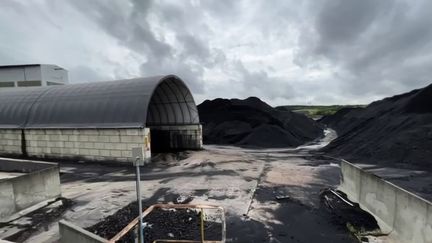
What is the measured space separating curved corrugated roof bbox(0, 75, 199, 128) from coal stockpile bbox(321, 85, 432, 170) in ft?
44.4

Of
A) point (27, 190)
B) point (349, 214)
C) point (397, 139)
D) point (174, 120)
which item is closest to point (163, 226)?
point (27, 190)

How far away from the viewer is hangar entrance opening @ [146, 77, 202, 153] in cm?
2703

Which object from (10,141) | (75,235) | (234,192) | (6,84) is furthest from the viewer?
(6,84)

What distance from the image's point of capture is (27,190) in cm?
1059

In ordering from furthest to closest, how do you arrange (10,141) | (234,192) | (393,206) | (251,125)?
(251,125)
(10,141)
(234,192)
(393,206)

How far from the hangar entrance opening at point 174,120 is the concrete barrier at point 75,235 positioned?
765 inches

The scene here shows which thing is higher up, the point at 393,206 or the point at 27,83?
the point at 27,83

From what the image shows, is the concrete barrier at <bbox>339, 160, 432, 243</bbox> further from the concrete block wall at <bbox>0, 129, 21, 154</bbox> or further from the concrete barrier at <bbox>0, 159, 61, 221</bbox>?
the concrete block wall at <bbox>0, 129, 21, 154</bbox>

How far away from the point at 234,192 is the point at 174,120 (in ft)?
53.0

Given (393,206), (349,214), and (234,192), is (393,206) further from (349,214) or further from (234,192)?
(234,192)

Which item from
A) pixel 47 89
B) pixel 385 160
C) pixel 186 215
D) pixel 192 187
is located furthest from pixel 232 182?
pixel 47 89

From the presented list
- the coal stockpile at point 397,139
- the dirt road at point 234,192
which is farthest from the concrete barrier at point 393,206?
the coal stockpile at point 397,139

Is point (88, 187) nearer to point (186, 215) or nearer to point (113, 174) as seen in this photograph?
point (113, 174)

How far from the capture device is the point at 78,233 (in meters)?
6.70
